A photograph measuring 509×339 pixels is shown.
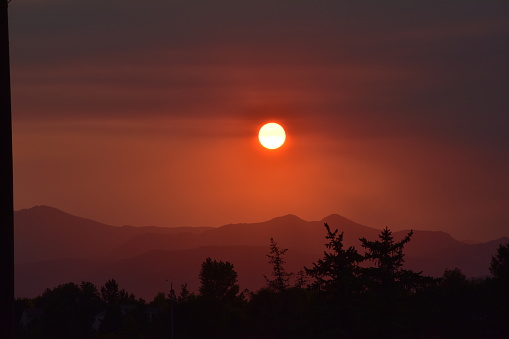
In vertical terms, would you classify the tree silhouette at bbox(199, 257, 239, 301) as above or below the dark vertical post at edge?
above

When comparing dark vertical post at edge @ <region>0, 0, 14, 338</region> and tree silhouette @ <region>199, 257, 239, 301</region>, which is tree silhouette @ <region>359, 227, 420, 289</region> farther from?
tree silhouette @ <region>199, 257, 239, 301</region>

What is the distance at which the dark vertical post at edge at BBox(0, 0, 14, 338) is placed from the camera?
9.81m

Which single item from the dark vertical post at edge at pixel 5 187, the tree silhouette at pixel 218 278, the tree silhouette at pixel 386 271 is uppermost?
the tree silhouette at pixel 218 278

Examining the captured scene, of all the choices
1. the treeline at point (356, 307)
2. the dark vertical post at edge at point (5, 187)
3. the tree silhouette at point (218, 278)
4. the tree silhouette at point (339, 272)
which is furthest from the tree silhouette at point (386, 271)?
the tree silhouette at point (218, 278)

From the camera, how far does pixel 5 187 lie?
32.5ft

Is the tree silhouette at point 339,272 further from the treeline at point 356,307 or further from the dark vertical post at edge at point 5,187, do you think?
the dark vertical post at edge at point 5,187

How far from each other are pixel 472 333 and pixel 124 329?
47.1 metres

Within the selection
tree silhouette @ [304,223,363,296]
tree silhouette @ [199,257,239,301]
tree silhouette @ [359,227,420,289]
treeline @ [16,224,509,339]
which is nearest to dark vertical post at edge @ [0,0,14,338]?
treeline @ [16,224,509,339]

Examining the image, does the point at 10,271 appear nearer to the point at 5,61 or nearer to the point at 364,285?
the point at 5,61

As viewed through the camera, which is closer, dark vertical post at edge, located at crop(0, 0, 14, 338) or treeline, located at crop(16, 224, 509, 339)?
dark vertical post at edge, located at crop(0, 0, 14, 338)

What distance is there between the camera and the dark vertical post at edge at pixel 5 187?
981 centimetres

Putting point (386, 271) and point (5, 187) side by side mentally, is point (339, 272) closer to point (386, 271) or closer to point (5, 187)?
Answer: point (386, 271)

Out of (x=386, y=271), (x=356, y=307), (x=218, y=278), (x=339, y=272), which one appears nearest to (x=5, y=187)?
(x=356, y=307)

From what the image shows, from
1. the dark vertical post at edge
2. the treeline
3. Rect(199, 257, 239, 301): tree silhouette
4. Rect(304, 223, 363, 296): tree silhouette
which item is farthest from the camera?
Rect(199, 257, 239, 301): tree silhouette
